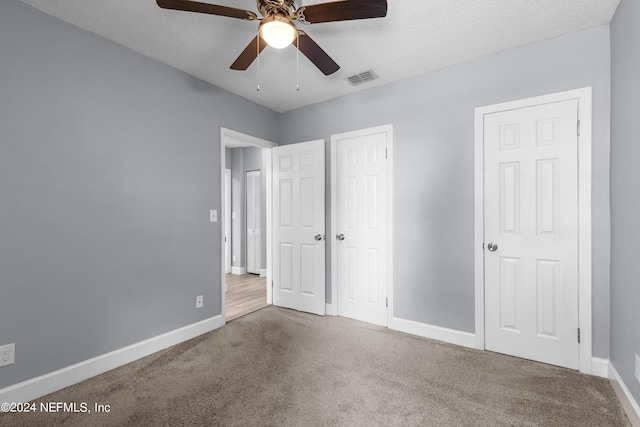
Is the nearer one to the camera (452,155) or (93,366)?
(93,366)

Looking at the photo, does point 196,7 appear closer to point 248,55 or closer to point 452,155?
point 248,55

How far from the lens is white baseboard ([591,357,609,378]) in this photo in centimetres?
213

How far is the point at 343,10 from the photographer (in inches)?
59.9

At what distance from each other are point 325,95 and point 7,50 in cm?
262

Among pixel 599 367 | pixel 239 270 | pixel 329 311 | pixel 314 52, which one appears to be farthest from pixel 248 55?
pixel 239 270

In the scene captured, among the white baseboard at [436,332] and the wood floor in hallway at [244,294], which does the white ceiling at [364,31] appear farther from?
the wood floor in hallway at [244,294]

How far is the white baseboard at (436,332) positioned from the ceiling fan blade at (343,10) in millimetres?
2634

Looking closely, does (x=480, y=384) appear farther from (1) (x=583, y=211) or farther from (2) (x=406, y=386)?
(1) (x=583, y=211)

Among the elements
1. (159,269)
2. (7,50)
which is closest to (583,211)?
(159,269)

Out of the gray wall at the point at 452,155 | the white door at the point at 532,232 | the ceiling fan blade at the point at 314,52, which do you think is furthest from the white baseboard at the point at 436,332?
the ceiling fan blade at the point at 314,52

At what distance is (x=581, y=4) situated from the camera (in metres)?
1.94

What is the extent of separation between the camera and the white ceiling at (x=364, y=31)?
1.98 m

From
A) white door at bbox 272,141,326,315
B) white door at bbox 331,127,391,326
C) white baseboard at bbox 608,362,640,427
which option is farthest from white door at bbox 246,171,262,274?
white baseboard at bbox 608,362,640,427

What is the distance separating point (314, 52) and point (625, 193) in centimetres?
214
